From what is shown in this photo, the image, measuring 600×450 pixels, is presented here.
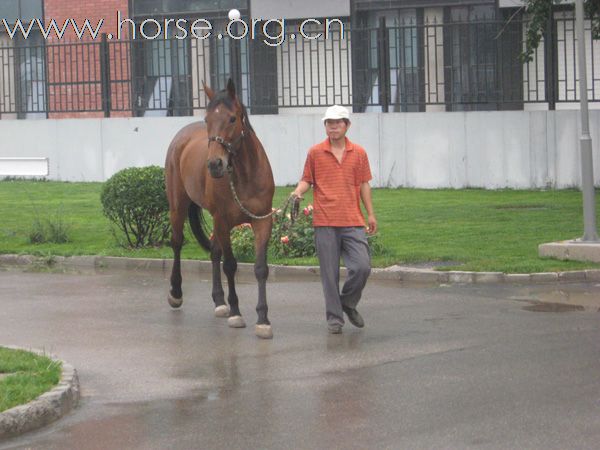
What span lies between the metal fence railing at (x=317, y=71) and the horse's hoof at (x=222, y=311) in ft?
42.2

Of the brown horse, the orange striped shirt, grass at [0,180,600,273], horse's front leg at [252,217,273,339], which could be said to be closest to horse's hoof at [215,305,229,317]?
the brown horse

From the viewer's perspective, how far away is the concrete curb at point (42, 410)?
803 cm

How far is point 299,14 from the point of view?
99.1ft

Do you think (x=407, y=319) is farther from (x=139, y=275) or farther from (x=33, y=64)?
(x=33, y=64)

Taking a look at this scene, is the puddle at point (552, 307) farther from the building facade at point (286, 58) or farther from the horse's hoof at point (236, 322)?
the building facade at point (286, 58)

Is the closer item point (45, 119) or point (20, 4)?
point (45, 119)

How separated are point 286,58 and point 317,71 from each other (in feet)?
3.12

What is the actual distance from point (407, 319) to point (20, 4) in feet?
77.3

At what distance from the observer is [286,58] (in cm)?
2703

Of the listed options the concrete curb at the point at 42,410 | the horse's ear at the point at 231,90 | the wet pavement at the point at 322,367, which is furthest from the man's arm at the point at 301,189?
the concrete curb at the point at 42,410

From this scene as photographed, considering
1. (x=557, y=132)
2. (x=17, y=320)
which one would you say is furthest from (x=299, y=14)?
(x=17, y=320)

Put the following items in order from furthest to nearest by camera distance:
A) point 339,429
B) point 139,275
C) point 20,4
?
point 20,4, point 139,275, point 339,429

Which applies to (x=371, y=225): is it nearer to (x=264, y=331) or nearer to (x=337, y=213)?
(x=337, y=213)

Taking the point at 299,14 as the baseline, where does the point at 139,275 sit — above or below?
below
